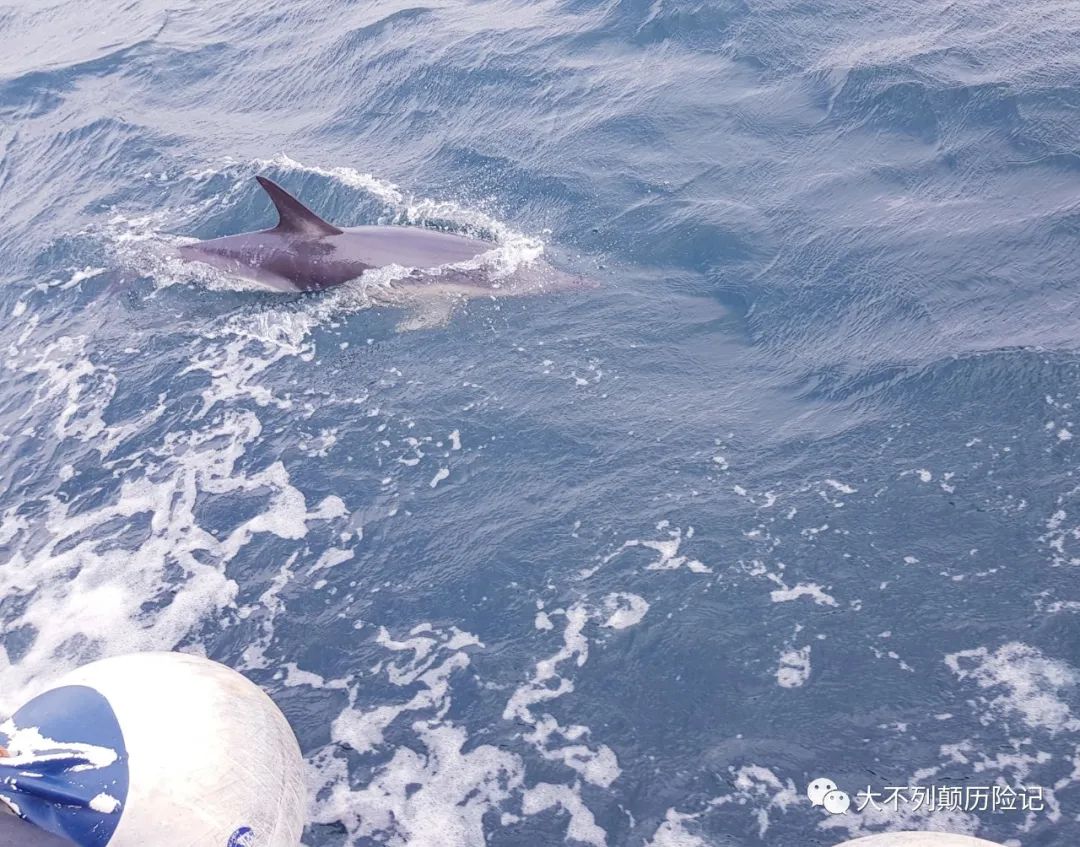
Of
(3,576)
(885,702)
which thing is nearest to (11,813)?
(3,576)

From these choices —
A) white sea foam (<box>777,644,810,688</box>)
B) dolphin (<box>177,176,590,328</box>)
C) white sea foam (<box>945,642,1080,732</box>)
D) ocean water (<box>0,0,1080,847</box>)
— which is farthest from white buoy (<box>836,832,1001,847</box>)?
dolphin (<box>177,176,590,328</box>)

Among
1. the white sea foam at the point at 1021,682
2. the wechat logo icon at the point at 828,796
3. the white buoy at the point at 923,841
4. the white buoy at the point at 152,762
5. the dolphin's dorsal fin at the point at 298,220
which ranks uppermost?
the dolphin's dorsal fin at the point at 298,220

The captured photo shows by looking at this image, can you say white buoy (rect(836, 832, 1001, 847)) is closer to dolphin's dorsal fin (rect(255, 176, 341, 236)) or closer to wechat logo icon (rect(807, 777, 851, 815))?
wechat logo icon (rect(807, 777, 851, 815))

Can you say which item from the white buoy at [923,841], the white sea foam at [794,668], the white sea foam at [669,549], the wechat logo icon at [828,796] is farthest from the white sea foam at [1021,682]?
the white sea foam at [669,549]

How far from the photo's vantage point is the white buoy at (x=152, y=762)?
6.88m

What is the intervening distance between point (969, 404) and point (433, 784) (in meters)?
7.32

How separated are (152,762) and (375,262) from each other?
31.5 feet

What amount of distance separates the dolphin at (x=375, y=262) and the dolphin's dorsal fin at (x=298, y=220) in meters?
0.01

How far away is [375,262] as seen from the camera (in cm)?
1543

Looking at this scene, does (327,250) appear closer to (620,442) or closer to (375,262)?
(375,262)

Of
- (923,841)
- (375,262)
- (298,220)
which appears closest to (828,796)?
(923,841)

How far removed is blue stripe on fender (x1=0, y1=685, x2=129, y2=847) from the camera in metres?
6.84

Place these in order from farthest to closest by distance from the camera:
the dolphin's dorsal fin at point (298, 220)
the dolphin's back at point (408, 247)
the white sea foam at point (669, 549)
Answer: the dolphin's back at point (408, 247) < the dolphin's dorsal fin at point (298, 220) < the white sea foam at point (669, 549)

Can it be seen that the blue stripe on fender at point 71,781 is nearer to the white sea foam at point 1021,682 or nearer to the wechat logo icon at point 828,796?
the wechat logo icon at point 828,796
